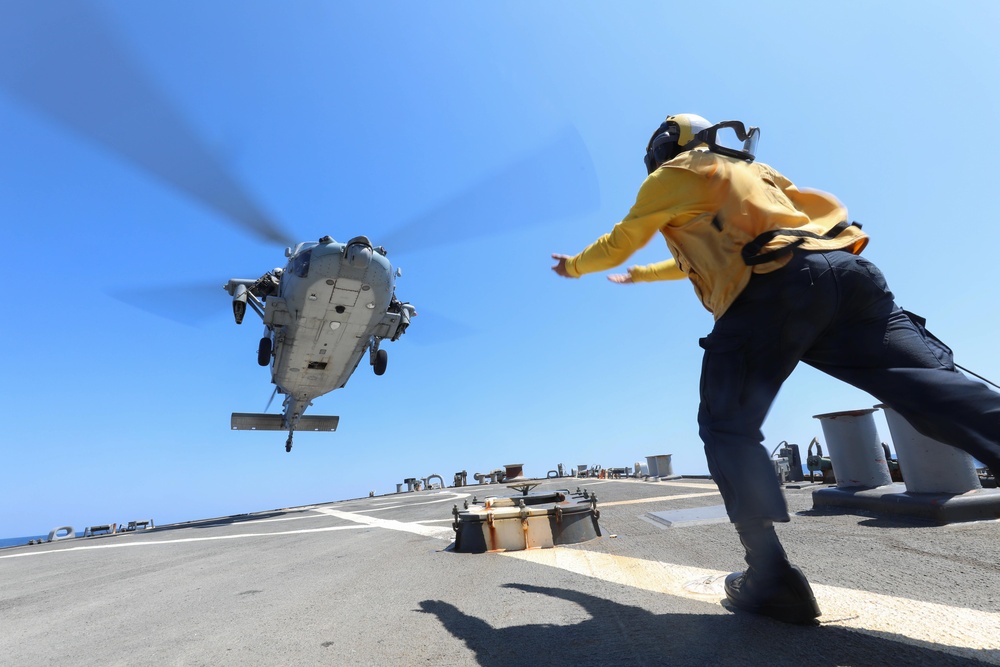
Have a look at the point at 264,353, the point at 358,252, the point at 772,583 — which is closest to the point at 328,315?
the point at 358,252

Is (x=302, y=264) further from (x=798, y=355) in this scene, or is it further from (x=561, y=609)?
(x=798, y=355)

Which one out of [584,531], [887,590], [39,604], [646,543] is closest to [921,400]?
[887,590]

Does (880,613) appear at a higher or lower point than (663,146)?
lower

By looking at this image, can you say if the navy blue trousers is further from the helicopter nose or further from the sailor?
the helicopter nose

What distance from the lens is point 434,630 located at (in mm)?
1923

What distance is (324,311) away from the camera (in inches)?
597

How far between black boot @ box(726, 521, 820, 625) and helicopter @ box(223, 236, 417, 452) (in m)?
13.7

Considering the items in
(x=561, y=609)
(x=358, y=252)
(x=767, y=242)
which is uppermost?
(x=358, y=252)

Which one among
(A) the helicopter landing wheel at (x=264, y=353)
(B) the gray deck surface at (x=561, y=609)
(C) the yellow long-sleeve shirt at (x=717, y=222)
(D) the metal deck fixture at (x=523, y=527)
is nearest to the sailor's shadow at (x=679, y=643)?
(B) the gray deck surface at (x=561, y=609)

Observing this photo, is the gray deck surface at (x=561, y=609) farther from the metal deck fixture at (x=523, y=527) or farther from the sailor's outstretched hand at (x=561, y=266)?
the sailor's outstretched hand at (x=561, y=266)

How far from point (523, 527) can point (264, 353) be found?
623 inches

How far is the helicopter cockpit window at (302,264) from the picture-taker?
14.3 m

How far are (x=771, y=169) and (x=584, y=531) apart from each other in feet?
10.9

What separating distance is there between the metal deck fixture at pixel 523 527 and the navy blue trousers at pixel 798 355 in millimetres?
2558
